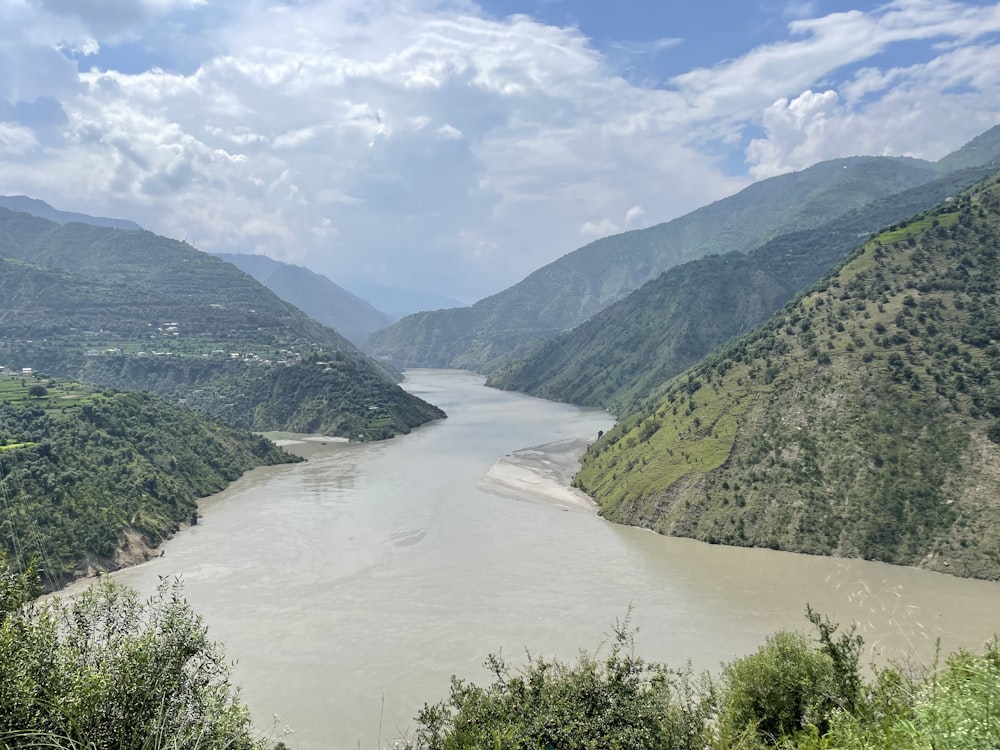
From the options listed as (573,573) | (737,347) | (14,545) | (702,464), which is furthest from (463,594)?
(737,347)

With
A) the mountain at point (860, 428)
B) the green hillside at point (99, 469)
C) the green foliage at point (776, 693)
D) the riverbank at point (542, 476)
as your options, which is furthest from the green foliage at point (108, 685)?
the riverbank at point (542, 476)

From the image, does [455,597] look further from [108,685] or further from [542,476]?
[542,476]

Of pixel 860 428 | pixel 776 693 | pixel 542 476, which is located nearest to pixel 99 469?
pixel 542 476

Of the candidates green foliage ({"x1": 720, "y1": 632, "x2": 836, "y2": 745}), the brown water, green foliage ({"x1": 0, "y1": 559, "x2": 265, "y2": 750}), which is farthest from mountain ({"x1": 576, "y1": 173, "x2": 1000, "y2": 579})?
green foliage ({"x1": 0, "y1": 559, "x2": 265, "y2": 750})

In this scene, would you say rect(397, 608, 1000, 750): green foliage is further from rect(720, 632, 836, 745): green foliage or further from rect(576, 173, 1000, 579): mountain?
rect(576, 173, 1000, 579): mountain

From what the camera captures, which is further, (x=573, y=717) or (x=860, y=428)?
(x=860, y=428)

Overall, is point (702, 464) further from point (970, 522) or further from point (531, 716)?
point (531, 716)
